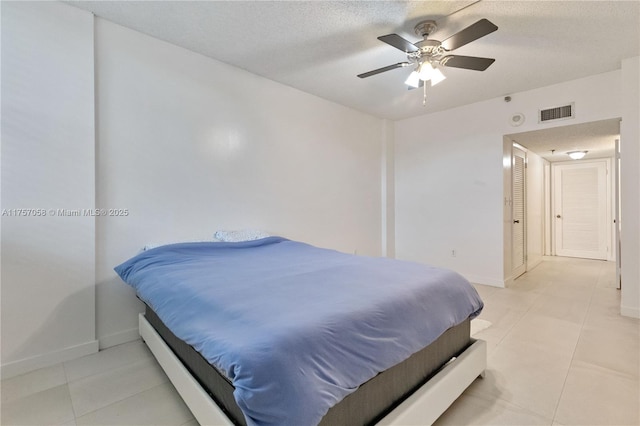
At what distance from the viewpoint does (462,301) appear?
6.02 ft

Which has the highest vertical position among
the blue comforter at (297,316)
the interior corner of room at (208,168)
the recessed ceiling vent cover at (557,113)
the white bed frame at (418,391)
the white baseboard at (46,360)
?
the recessed ceiling vent cover at (557,113)

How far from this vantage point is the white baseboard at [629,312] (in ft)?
9.64

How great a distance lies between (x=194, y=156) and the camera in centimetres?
288

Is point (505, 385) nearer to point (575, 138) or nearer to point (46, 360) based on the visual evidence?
point (46, 360)

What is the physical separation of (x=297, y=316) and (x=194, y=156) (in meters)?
2.24

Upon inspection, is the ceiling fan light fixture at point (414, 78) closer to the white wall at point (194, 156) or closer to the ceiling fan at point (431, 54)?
the ceiling fan at point (431, 54)

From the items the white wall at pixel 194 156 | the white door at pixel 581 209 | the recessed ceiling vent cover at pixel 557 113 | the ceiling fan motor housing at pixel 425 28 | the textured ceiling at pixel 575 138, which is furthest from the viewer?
the white door at pixel 581 209

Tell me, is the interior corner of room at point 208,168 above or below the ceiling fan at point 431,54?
below

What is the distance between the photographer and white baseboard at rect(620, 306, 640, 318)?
2.94 m

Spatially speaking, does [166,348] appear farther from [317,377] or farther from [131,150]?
[131,150]

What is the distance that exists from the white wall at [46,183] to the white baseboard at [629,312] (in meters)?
4.88

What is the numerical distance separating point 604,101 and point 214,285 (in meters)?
4.48

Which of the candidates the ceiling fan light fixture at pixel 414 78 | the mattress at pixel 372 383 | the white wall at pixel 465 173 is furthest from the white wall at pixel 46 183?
the white wall at pixel 465 173

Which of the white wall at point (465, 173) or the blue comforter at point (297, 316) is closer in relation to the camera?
the blue comforter at point (297, 316)
